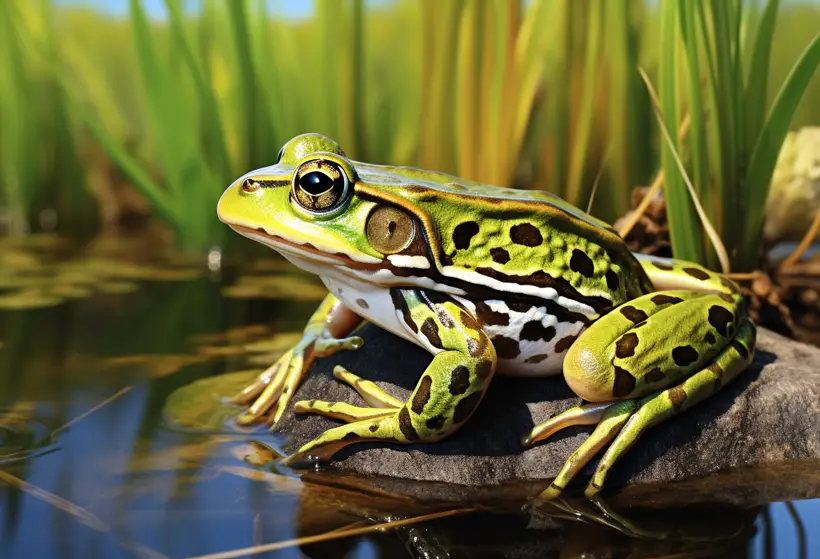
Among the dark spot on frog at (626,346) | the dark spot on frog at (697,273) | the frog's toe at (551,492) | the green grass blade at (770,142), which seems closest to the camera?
the frog's toe at (551,492)

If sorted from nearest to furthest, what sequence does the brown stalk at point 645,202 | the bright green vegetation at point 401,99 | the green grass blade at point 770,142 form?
1. the green grass blade at point 770,142
2. the bright green vegetation at point 401,99
3. the brown stalk at point 645,202

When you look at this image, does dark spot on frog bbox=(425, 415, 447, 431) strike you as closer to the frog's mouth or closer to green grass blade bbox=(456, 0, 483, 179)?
the frog's mouth

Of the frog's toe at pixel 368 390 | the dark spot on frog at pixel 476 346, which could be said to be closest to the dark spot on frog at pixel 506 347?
the dark spot on frog at pixel 476 346

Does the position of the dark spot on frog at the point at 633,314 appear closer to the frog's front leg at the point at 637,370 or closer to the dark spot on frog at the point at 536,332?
the frog's front leg at the point at 637,370

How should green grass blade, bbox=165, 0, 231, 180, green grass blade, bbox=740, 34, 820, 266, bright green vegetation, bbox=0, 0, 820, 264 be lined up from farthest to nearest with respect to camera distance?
green grass blade, bbox=165, 0, 231, 180
bright green vegetation, bbox=0, 0, 820, 264
green grass blade, bbox=740, 34, 820, 266

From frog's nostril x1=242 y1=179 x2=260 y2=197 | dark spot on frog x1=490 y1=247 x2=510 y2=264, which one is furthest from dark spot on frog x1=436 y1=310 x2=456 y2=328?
frog's nostril x1=242 y1=179 x2=260 y2=197

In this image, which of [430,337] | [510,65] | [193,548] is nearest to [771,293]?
[510,65]

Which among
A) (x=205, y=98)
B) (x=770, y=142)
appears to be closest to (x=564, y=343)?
(x=770, y=142)
